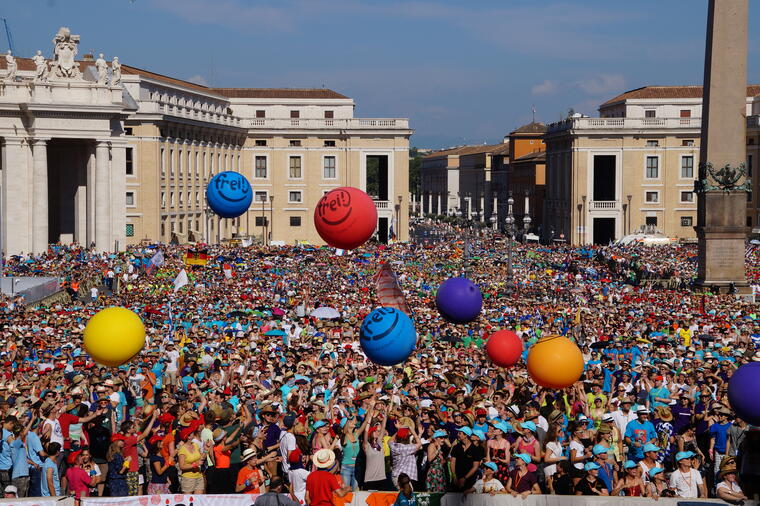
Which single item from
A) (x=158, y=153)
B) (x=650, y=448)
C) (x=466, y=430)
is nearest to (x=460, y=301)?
(x=466, y=430)

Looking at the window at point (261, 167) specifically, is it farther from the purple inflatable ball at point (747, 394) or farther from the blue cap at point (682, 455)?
the blue cap at point (682, 455)

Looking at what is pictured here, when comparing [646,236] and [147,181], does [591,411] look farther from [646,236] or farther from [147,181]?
[147,181]

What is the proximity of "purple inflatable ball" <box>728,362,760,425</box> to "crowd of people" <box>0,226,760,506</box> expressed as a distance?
0.45 metres

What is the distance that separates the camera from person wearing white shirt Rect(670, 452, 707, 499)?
12758 millimetres

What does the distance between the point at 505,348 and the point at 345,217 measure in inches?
123

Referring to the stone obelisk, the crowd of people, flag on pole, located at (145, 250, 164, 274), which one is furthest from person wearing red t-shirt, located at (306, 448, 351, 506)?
flag on pole, located at (145, 250, 164, 274)

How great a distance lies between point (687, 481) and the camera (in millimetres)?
12812

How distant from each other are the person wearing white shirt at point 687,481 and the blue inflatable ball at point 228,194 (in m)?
11.2

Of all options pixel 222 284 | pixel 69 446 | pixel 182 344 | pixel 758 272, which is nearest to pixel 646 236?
pixel 758 272

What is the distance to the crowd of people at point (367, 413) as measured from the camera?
1327cm

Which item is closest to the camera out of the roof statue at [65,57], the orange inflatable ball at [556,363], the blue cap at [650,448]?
the blue cap at [650,448]

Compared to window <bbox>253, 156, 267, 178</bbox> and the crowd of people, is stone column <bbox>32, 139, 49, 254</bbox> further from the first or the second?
the crowd of people

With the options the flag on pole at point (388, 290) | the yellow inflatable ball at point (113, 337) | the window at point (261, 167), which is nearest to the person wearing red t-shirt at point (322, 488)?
the yellow inflatable ball at point (113, 337)

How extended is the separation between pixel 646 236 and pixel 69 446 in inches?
2208
